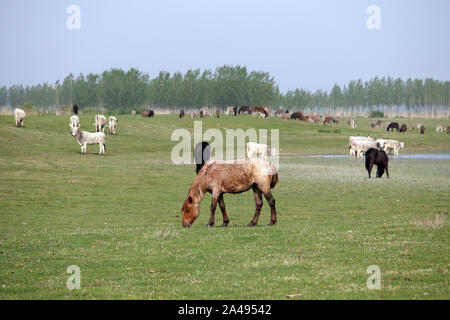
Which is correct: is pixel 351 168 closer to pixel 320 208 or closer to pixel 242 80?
pixel 320 208

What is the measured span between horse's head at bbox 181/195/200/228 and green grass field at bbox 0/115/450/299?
442mm

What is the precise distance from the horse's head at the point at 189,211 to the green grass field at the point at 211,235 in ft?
1.45

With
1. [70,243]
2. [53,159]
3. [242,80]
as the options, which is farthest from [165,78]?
[70,243]

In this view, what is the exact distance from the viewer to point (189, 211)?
17375mm

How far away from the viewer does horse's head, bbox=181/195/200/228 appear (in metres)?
17.3

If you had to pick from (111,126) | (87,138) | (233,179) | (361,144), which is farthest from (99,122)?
(233,179)

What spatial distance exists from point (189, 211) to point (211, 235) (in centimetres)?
221

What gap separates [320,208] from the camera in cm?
2367

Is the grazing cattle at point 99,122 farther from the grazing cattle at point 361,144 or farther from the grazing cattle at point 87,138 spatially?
the grazing cattle at point 361,144

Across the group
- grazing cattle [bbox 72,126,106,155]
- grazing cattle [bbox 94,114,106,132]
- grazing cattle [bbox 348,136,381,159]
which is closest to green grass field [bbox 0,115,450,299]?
grazing cattle [bbox 72,126,106,155]

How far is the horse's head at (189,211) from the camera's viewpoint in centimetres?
1727

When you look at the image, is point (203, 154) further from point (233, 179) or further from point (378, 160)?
point (378, 160)

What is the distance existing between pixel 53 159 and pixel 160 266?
3227cm
